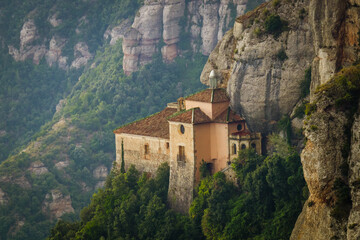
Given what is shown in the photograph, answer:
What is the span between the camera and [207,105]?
71.1m

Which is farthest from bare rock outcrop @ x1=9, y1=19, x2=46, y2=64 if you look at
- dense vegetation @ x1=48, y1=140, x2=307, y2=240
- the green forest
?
dense vegetation @ x1=48, y1=140, x2=307, y2=240

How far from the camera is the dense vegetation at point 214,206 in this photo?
6519 cm

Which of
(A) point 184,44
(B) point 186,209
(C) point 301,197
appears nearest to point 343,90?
(C) point 301,197

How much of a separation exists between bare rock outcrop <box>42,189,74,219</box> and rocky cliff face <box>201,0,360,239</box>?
49794 mm

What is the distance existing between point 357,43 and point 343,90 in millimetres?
4724

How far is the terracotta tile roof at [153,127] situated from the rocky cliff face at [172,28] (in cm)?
5550

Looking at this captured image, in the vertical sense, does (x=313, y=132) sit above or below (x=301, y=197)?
above

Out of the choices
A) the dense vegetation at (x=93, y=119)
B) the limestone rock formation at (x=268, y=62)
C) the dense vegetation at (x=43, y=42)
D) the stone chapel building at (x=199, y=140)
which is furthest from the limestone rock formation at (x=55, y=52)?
the limestone rock formation at (x=268, y=62)

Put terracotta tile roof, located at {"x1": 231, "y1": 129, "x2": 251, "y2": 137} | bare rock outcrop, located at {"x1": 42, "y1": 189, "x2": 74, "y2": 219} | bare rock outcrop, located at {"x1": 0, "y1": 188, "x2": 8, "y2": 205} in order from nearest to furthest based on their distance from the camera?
1. terracotta tile roof, located at {"x1": 231, "y1": 129, "x2": 251, "y2": 137}
2. bare rock outcrop, located at {"x1": 0, "y1": 188, "x2": 8, "y2": 205}
3. bare rock outcrop, located at {"x1": 42, "y1": 189, "x2": 74, "y2": 219}

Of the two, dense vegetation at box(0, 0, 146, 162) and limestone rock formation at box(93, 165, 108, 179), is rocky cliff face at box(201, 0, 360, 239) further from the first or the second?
dense vegetation at box(0, 0, 146, 162)

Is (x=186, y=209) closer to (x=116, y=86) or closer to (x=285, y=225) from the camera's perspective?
(x=285, y=225)

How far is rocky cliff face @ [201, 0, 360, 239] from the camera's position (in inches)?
1983

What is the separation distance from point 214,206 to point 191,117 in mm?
6847

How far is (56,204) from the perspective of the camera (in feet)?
400
